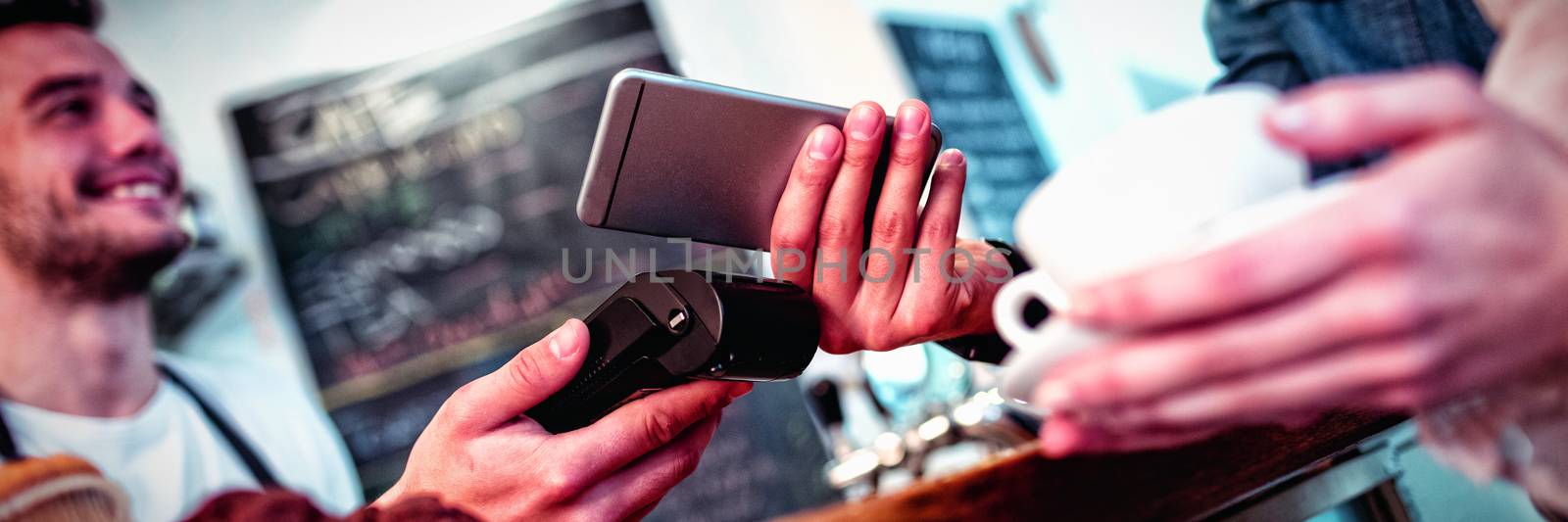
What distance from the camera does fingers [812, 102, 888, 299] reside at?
630mm

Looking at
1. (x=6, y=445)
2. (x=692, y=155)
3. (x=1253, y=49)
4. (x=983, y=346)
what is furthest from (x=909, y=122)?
(x=6, y=445)

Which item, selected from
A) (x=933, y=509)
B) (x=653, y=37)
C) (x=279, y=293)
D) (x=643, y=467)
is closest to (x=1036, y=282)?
(x=933, y=509)

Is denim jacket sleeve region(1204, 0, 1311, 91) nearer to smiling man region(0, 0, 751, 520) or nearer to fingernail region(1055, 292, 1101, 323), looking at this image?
fingernail region(1055, 292, 1101, 323)

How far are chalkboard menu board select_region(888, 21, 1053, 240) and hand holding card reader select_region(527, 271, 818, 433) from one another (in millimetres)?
2030

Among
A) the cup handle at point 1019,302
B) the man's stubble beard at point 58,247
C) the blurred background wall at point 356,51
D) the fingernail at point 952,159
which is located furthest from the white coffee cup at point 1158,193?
the blurred background wall at point 356,51

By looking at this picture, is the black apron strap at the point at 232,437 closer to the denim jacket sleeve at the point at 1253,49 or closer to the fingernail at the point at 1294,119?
the denim jacket sleeve at the point at 1253,49

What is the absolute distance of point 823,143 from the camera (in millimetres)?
625

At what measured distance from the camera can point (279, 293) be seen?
88.3 inches

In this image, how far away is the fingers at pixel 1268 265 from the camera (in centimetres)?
24

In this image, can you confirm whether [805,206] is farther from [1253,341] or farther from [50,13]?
[50,13]

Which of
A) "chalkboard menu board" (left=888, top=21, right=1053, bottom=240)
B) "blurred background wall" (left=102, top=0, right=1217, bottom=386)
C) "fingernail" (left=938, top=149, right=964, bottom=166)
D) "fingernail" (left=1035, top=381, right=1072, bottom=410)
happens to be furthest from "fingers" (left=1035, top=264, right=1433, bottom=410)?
"chalkboard menu board" (left=888, top=21, right=1053, bottom=240)

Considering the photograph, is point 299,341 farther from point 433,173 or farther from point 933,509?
point 933,509

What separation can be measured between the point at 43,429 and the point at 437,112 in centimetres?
112

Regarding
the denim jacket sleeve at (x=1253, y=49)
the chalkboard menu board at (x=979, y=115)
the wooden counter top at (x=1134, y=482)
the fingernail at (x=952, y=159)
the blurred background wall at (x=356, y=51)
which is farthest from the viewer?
the chalkboard menu board at (x=979, y=115)
